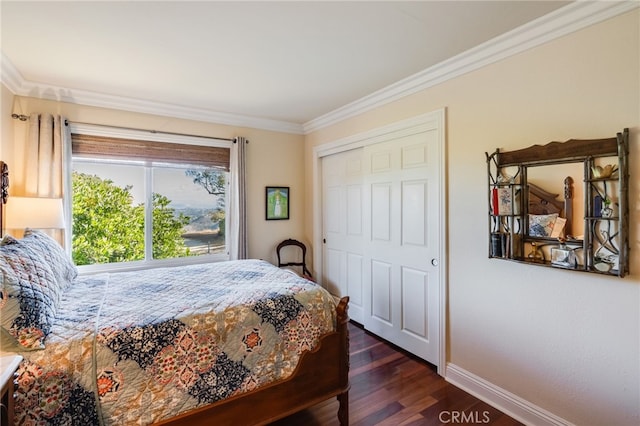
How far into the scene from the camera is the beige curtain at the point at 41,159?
274 cm

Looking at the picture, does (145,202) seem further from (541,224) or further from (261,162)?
(541,224)

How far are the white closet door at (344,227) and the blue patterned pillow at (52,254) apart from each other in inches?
104

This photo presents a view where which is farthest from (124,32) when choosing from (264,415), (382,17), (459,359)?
(459,359)

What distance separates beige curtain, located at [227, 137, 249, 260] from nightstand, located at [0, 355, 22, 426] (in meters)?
2.54

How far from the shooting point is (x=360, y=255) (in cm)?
351

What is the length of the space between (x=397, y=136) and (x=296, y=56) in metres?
1.20

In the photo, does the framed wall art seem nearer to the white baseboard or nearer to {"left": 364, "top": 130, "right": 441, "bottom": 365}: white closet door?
{"left": 364, "top": 130, "right": 441, "bottom": 365}: white closet door

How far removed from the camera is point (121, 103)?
3.14 m

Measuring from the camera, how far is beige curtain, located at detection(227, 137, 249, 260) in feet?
12.3

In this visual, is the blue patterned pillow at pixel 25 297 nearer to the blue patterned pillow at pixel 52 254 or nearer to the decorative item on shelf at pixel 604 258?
the blue patterned pillow at pixel 52 254

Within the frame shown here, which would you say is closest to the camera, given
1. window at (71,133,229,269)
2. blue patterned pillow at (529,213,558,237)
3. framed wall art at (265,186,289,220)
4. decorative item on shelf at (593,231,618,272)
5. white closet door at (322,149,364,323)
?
decorative item on shelf at (593,231,618,272)

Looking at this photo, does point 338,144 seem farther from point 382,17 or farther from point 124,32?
point 124,32

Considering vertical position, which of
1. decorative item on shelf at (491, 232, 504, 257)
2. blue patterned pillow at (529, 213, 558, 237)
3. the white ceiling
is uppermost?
the white ceiling

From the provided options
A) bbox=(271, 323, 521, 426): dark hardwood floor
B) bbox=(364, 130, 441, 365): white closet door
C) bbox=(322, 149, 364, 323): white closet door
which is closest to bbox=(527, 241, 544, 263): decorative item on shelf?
bbox=(364, 130, 441, 365): white closet door
